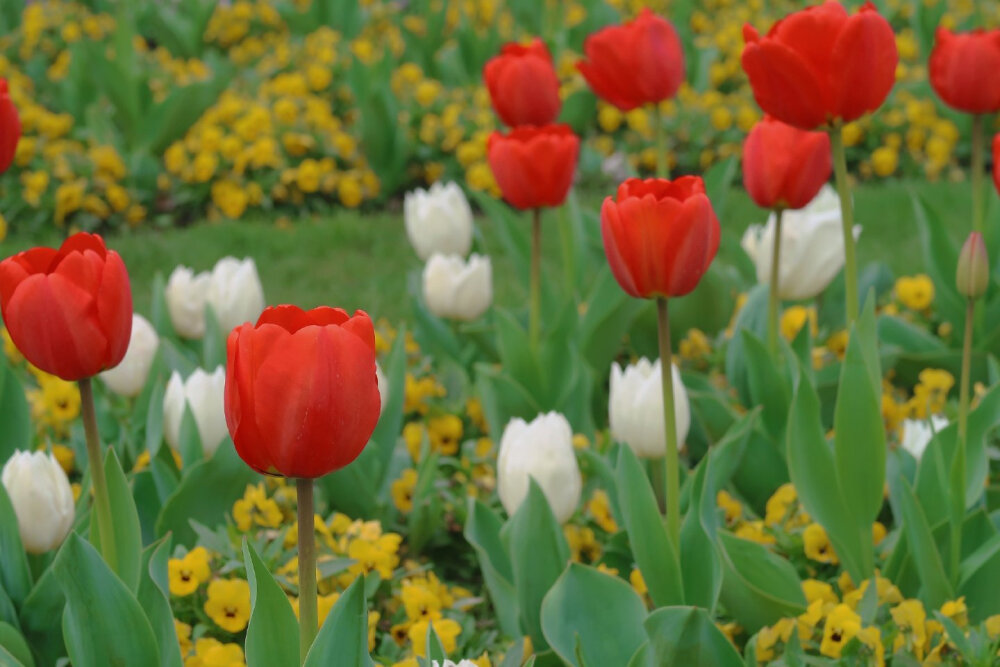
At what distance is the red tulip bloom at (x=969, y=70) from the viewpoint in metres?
2.22

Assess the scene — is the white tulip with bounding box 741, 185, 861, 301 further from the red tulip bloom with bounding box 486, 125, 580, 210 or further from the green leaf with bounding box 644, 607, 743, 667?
the green leaf with bounding box 644, 607, 743, 667

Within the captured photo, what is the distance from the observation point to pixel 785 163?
2.07 metres

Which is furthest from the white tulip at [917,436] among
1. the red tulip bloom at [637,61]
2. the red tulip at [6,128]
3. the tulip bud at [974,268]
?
the red tulip at [6,128]

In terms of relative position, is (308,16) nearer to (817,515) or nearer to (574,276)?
(574,276)

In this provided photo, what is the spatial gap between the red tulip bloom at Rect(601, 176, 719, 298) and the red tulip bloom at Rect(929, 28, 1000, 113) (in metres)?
0.93

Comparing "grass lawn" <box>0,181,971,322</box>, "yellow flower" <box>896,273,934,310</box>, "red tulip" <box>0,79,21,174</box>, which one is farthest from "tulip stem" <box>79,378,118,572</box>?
"grass lawn" <box>0,181,971,322</box>

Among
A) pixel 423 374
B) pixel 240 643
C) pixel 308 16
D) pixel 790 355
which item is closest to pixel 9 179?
pixel 308 16

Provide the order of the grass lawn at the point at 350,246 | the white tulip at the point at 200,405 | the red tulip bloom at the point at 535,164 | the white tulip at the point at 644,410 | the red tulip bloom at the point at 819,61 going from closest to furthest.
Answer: the red tulip bloom at the point at 819,61, the white tulip at the point at 644,410, the white tulip at the point at 200,405, the red tulip bloom at the point at 535,164, the grass lawn at the point at 350,246

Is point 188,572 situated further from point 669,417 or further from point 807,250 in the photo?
point 807,250

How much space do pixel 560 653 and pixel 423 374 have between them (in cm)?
138

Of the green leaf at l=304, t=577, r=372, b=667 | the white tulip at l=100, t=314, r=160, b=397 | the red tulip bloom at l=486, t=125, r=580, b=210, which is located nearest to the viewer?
the green leaf at l=304, t=577, r=372, b=667

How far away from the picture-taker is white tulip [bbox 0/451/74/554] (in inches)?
72.2

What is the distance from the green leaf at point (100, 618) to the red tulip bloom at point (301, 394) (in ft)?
1.36

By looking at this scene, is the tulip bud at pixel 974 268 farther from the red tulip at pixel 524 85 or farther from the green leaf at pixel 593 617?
the red tulip at pixel 524 85
